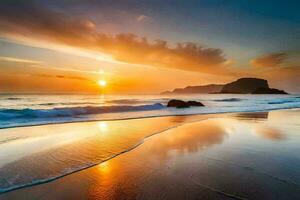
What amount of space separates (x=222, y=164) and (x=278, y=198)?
1490 millimetres

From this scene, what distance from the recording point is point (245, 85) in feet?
491

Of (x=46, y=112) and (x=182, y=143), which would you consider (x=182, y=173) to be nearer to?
(x=182, y=143)

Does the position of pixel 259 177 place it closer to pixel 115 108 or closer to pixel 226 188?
pixel 226 188

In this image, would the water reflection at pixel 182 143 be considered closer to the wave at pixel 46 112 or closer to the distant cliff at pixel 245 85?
the wave at pixel 46 112

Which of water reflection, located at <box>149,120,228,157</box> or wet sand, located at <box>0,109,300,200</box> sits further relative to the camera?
water reflection, located at <box>149,120,228,157</box>

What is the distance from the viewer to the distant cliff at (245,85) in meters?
147


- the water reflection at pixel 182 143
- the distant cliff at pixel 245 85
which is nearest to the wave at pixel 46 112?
the water reflection at pixel 182 143

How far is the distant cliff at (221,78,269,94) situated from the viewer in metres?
147

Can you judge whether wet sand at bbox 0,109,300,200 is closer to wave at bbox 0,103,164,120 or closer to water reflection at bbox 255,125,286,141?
water reflection at bbox 255,125,286,141

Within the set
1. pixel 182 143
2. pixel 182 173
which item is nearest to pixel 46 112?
pixel 182 143

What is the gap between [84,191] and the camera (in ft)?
10.1

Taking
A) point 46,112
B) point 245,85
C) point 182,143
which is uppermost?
point 245,85

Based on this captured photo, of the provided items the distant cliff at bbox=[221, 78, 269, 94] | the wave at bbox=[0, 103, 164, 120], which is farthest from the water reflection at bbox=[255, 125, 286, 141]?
the distant cliff at bbox=[221, 78, 269, 94]

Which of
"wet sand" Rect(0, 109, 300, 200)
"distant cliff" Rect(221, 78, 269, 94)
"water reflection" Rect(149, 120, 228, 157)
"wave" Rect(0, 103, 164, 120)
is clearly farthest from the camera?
Answer: "distant cliff" Rect(221, 78, 269, 94)
